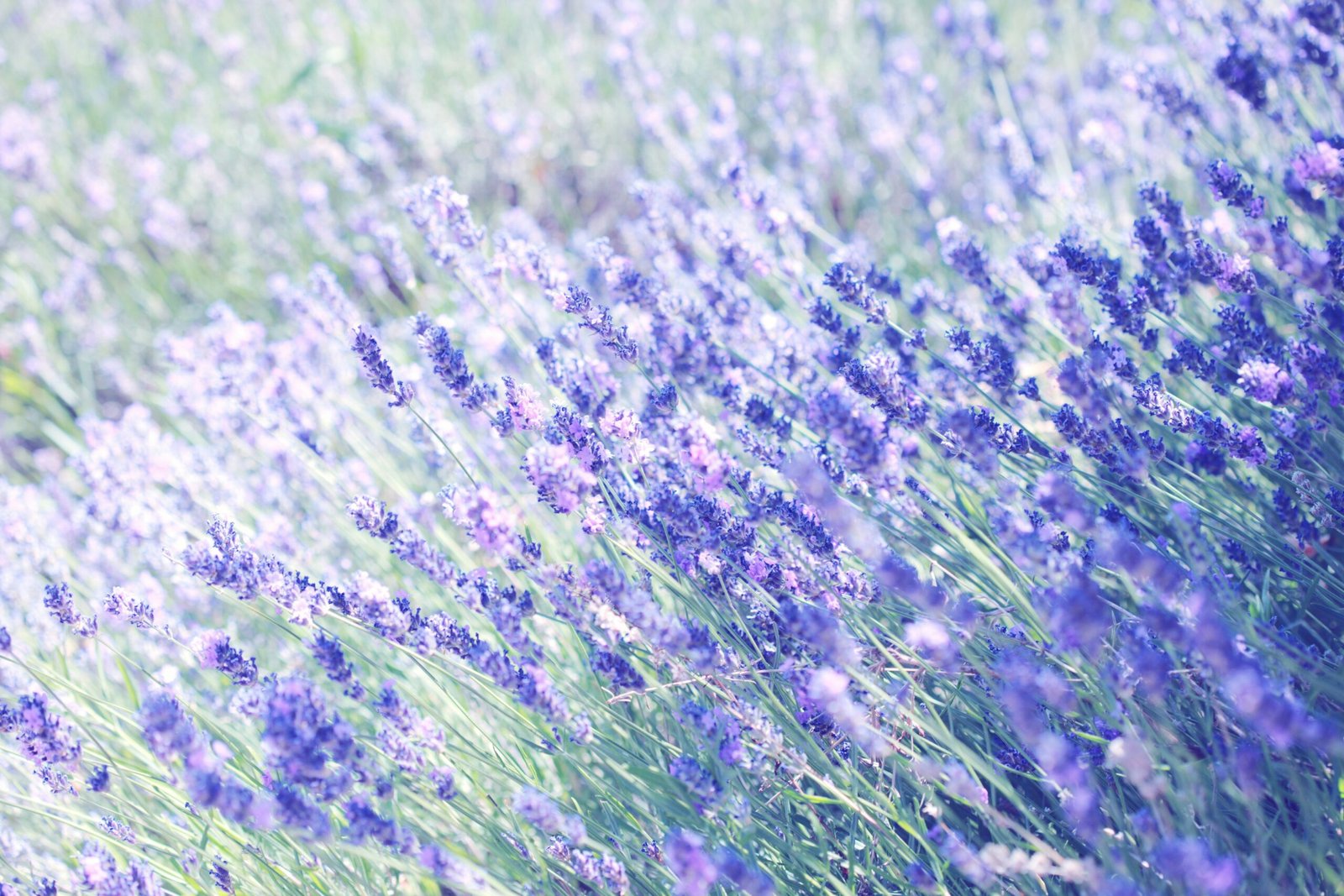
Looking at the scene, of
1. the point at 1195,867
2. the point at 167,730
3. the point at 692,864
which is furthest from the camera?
the point at 167,730

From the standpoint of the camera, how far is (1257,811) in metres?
1.20

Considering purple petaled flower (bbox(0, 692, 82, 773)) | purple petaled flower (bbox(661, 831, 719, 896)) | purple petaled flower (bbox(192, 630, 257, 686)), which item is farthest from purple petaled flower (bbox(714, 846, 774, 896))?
purple petaled flower (bbox(0, 692, 82, 773))

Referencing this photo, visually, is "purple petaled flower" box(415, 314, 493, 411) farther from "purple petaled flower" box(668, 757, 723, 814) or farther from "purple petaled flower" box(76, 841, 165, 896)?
"purple petaled flower" box(76, 841, 165, 896)

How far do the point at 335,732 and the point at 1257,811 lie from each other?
3.83 feet

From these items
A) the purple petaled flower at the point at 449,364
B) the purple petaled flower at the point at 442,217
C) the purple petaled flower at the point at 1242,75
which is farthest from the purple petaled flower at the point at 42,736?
the purple petaled flower at the point at 1242,75

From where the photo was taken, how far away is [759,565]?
165cm

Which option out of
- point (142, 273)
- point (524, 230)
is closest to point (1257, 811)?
point (524, 230)

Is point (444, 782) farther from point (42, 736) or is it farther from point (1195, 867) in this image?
point (1195, 867)

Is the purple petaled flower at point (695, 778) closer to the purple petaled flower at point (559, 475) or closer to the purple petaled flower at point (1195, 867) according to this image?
the purple petaled flower at point (559, 475)

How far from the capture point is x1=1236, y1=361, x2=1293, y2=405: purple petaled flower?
1.61 m

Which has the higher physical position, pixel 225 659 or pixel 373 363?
pixel 373 363

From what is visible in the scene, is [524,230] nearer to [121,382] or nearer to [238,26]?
[121,382]

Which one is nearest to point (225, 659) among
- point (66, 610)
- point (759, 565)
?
point (66, 610)

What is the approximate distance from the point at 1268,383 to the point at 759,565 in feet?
2.87
